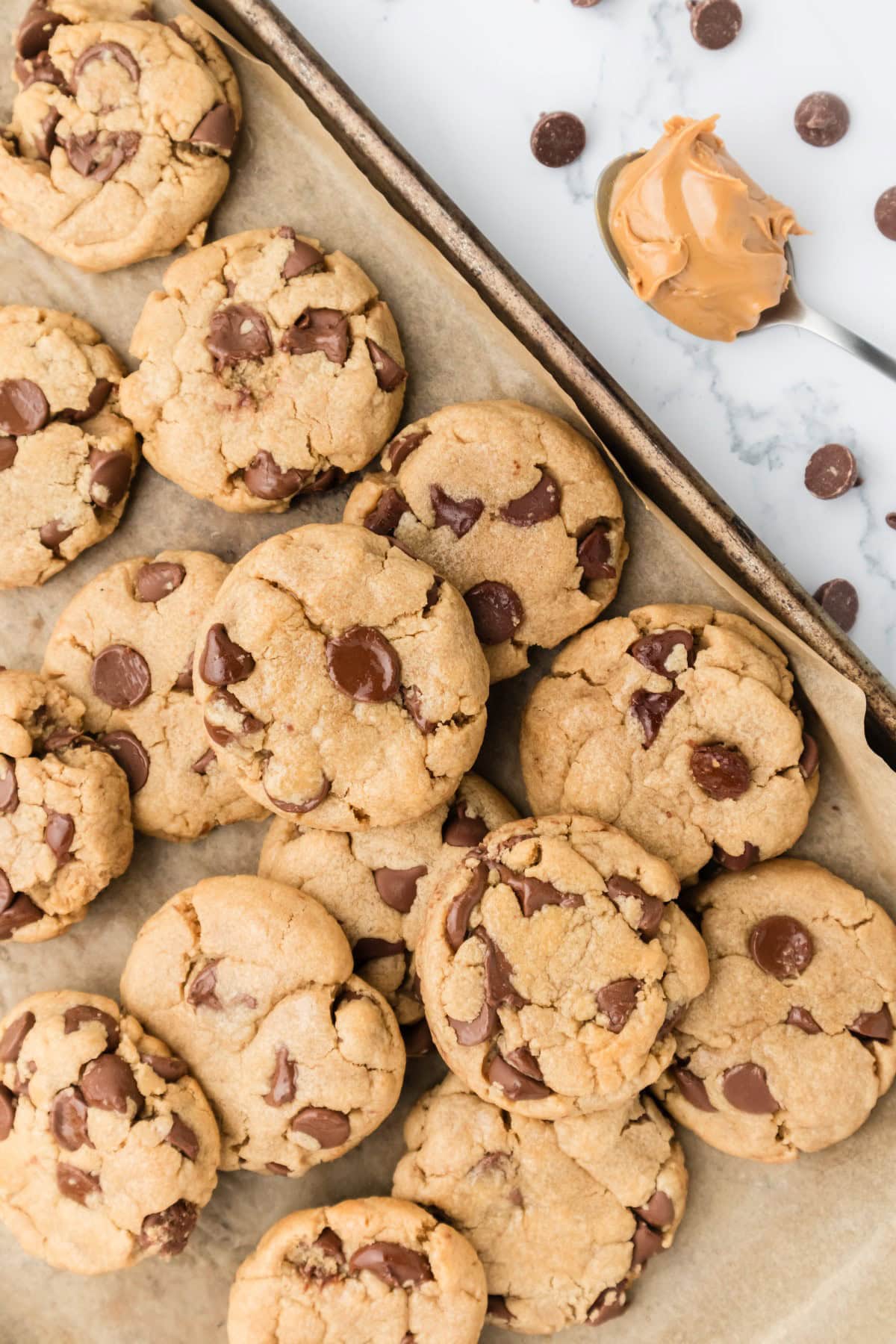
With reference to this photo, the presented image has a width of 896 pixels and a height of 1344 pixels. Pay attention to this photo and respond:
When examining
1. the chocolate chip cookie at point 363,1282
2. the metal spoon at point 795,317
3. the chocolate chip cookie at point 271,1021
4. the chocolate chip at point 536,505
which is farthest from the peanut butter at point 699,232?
the chocolate chip cookie at point 363,1282

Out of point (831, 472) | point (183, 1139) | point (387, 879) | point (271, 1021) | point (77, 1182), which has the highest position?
point (831, 472)

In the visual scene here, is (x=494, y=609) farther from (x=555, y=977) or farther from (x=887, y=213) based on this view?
(x=887, y=213)

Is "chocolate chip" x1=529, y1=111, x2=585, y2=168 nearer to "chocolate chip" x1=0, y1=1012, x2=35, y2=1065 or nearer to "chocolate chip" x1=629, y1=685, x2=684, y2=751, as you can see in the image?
"chocolate chip" x1=629, y1=685, x2=684, y2=751

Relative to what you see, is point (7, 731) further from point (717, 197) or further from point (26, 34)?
point (717, 197)

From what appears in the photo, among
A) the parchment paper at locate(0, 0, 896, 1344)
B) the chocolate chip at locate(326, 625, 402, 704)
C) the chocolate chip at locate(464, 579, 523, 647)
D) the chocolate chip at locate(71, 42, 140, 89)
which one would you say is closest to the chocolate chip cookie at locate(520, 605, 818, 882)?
the parchment paper at locate(0, 0, 896, 1344)

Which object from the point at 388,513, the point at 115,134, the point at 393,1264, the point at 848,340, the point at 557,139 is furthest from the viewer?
the point at 557,139

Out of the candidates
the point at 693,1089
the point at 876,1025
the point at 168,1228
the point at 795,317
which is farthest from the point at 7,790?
the point at 795,317
